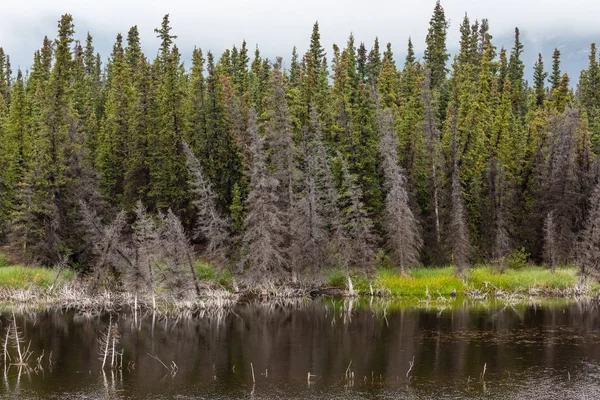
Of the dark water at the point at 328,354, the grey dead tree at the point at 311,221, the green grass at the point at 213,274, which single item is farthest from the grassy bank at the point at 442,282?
the dark water at the point at 328,354

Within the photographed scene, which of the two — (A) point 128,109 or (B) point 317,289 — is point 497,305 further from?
(A) point 128,109

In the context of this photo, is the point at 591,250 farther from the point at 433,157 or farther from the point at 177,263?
the point at 177,263

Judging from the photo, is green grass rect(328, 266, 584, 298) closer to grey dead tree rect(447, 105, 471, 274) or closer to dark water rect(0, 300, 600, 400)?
grey dead tree rect(447, 105, 471, 274)

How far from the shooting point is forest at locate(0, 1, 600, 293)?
171ft

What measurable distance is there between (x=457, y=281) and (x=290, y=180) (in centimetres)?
1734

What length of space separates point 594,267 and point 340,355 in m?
29.8

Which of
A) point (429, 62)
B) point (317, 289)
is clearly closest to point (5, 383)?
point (317, 289)

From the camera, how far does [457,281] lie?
52.0 metres

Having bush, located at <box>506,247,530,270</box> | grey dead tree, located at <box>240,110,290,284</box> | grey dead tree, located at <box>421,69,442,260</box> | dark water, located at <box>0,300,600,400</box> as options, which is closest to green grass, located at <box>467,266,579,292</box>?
bush, located at <box>506,247,530,270</box>

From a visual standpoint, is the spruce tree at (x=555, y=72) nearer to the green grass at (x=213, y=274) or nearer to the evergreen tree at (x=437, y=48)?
the evergreen tree at (x=437, y=48)

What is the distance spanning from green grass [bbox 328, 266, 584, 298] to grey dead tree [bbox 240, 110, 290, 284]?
278 inches

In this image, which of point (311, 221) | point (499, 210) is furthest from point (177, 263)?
point (499, 210)

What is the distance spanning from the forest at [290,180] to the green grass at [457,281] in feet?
3.75

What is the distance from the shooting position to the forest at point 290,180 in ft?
171
